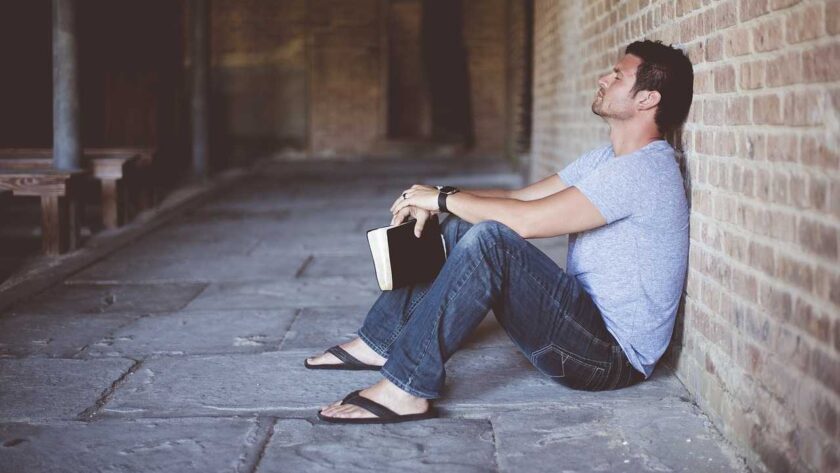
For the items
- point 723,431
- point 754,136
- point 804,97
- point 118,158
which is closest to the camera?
point 804,97

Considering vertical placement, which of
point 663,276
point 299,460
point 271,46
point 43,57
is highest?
point 271,46

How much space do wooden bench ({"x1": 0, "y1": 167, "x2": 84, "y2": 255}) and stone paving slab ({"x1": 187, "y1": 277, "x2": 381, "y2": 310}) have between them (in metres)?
1.39

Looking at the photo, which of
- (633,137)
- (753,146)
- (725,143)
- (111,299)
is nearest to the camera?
(753,146)

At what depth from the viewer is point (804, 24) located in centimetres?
196

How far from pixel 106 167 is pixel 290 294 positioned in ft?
8.66

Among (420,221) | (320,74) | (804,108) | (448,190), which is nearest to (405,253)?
(420,221)

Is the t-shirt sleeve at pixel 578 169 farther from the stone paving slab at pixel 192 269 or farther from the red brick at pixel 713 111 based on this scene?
the stone paving slab at pixel 192 269

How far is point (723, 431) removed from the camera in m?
2.51

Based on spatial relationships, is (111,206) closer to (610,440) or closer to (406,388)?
→ (406,388)

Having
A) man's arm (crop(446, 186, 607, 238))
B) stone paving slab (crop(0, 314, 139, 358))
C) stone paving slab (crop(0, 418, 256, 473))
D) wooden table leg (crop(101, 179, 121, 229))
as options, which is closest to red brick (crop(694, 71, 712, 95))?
man's arm (crop(446, 186, 607, 238))

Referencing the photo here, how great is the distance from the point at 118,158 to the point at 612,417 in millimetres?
5080

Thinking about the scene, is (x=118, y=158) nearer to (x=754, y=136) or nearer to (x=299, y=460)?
(x=299, y=460)

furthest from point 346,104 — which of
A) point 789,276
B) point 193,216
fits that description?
point 789,276

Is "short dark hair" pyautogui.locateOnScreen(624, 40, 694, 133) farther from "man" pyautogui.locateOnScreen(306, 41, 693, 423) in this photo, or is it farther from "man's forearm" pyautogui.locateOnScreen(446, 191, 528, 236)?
"man's forearm" pyautogui.locateOnScreen(446, 191, 528, 236)
